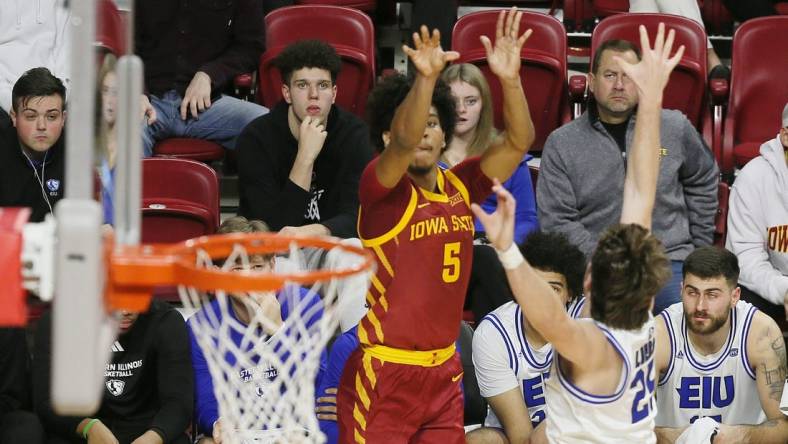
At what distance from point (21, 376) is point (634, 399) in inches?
112

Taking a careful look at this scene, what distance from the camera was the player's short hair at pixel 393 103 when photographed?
4.72 metres

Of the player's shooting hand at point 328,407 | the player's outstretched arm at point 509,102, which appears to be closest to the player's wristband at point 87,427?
the player's shooting hand at point 328,407

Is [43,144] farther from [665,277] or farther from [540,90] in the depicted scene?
[665,277]

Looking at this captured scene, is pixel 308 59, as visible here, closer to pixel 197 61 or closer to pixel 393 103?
pixel 197 61

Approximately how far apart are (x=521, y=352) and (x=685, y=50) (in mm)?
2455

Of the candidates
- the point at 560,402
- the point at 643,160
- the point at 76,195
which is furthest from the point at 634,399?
the point at 76,195

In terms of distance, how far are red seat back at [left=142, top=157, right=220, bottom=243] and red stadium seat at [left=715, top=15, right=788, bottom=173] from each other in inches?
116

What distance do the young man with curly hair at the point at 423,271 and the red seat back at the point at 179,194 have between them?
5.41ft

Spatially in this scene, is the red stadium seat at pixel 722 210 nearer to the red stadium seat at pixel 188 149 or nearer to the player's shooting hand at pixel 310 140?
the player's shooting hand at pixel 310 140

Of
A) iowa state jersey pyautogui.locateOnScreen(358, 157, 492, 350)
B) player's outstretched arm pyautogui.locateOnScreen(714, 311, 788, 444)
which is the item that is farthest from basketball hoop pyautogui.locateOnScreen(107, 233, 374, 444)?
player's outstretched arm pyautogui.locateOnScreen(714, 311, 788, 444)

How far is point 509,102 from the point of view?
4520 millimetres

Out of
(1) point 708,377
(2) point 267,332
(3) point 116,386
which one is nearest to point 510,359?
(1) point 708,377

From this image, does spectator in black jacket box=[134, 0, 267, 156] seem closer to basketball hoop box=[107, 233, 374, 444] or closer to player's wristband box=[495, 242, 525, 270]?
basketball hoop box=[107, 233, 374, 444]

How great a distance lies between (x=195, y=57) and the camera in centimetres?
703
